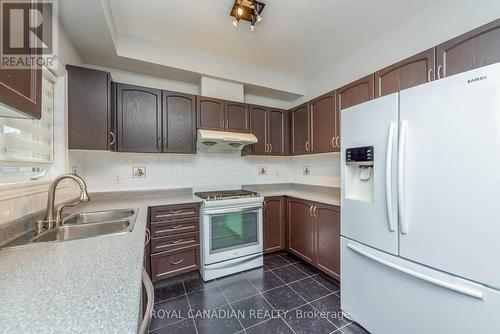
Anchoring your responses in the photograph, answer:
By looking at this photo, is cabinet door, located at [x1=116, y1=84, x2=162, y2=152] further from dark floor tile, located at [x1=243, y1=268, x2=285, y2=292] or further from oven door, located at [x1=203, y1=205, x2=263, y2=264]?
dark floor tile, located at [x1=243, y1=268, x2=285, y2=292]

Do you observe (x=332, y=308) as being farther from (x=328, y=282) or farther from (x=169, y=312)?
(x=169, y=312)

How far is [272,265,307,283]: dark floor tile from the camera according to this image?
218 cm

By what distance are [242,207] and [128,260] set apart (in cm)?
159

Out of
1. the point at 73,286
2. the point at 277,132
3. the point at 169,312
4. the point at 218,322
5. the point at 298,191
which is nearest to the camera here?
the point at 73,286

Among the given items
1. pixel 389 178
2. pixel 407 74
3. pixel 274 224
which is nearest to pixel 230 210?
pixel 274 224

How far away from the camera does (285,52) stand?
2.45m

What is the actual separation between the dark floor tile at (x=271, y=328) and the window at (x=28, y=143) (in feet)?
6.10

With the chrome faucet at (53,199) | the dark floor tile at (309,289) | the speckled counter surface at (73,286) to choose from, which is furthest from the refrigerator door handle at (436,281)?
the chrome faucet at (53,199)

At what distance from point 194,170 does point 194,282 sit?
1.31 meters

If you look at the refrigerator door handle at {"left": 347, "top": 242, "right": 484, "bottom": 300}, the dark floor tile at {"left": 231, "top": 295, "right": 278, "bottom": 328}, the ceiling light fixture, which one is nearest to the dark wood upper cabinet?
the ceiling light fixture

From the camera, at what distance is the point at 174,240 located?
7.00 ft

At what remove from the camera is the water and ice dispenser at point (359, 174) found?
1453 millimetres

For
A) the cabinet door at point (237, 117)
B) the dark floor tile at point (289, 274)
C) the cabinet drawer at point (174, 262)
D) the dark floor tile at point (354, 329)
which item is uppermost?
the cabinet door at point (237, 117)

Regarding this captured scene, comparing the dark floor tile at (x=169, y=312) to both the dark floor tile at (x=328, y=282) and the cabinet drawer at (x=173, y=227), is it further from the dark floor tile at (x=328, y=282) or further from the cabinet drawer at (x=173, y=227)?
the dark floor tile at (x=328, y=282)
